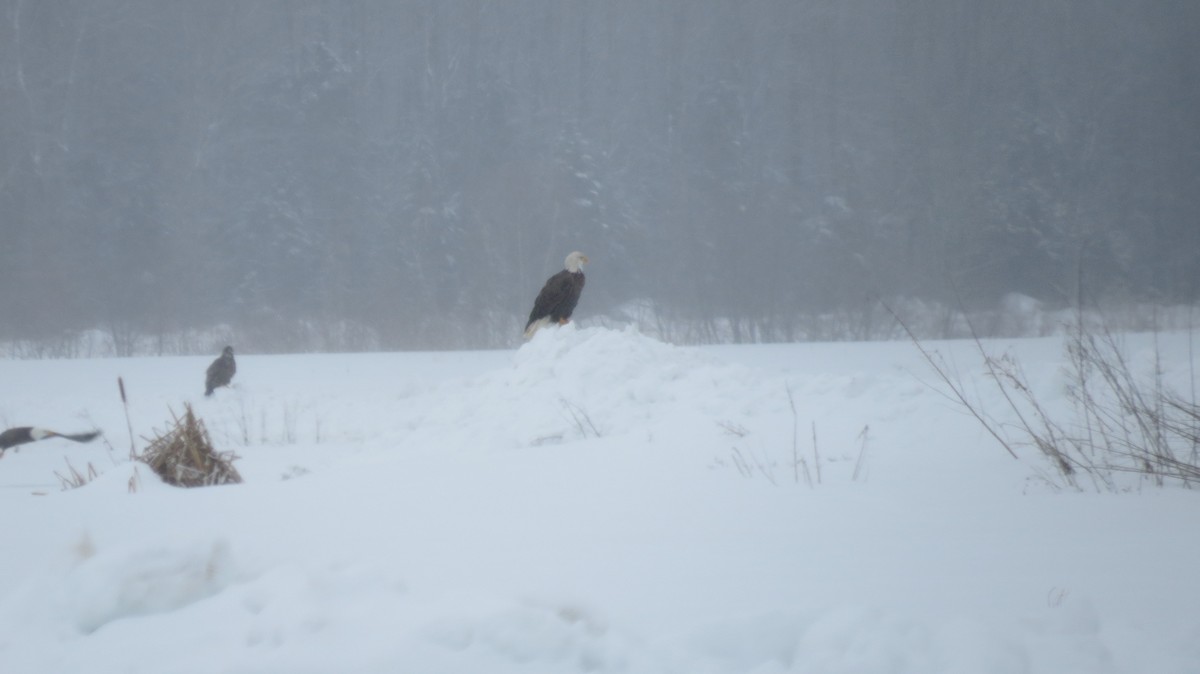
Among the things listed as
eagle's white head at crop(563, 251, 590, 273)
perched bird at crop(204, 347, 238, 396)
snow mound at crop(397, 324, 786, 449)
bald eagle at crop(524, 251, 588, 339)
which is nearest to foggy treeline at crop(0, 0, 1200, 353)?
perched bird at crop(204, 347, 238, 396)

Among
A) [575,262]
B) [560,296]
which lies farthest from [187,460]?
[575,262]

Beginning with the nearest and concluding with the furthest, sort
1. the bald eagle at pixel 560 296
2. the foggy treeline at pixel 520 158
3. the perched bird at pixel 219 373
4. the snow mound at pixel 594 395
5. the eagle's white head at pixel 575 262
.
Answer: the snow mound at pixel 594 395 → the bald eagle at pixel 560 296 → the eagle's white head at pixel 575 262 → the perched bird at pixel 219 373 → the foggy treeline at pixel 520 158

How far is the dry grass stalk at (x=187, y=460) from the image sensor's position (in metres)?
4.88

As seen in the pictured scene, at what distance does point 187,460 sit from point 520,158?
24.0m

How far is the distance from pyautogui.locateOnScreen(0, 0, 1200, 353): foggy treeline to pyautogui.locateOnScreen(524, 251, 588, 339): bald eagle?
15034 millimetres

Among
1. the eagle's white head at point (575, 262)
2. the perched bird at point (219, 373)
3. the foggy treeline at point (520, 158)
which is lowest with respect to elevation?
the perched bird at point (219, 373)

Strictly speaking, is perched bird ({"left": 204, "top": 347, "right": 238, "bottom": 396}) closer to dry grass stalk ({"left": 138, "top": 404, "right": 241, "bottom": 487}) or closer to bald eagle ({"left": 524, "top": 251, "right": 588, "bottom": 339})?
bald eagle ({"left": 524, "top": 251, "right": 588, "bottom": 339})

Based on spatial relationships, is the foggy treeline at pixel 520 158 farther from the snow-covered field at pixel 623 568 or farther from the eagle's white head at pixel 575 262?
the snow-covered field at pixel 623 568

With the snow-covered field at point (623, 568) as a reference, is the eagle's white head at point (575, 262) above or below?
above

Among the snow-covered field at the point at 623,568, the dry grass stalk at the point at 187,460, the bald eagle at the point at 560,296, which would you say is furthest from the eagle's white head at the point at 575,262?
the dry grass stalk at the point at 187,460

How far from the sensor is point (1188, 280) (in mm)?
21766

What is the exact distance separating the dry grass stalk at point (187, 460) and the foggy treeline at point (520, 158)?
801 inches

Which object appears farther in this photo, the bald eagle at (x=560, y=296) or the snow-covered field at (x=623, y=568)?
the bald eagle at (x=560, y=296)

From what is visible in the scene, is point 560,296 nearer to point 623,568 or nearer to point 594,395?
point 594,395
